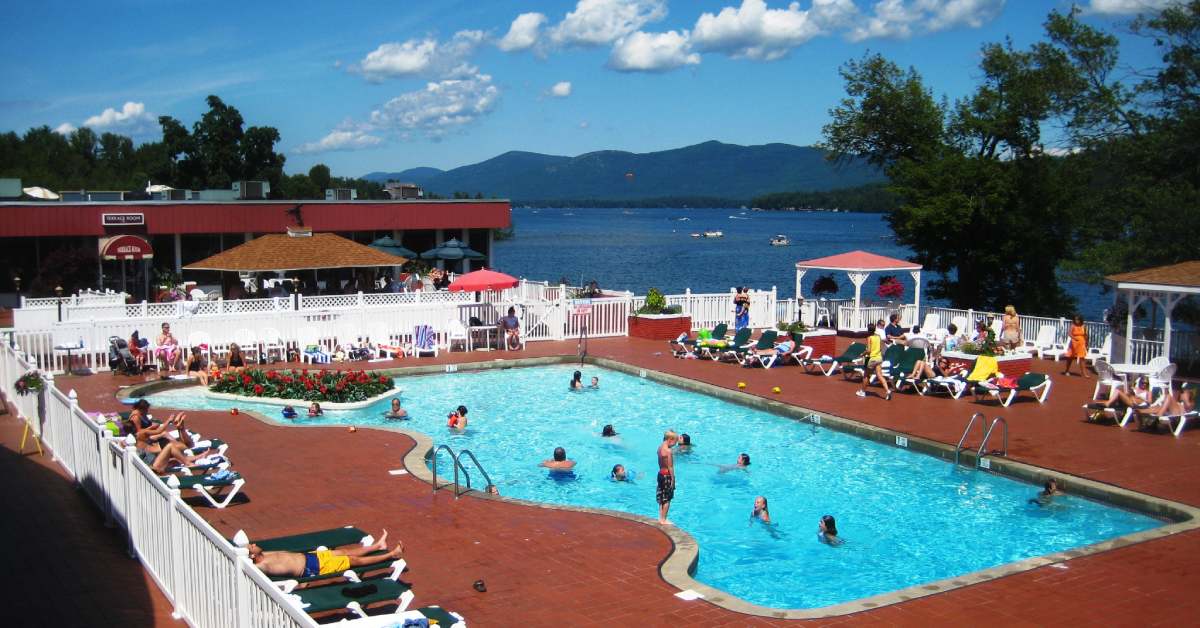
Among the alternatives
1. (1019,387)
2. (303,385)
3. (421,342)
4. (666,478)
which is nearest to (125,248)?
(421,342)

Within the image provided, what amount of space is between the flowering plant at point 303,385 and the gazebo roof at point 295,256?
5.22 meters

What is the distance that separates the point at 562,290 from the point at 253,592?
19.3 metres

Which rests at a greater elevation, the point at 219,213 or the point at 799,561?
the point at 219,213

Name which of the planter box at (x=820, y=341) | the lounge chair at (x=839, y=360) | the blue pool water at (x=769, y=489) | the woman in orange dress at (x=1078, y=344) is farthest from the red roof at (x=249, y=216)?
the woman in orange dress at (x=1078, y=344)

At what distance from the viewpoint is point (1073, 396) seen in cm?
1784

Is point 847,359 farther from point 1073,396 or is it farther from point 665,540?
point 665,540

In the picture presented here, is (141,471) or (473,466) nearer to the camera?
(141,471)

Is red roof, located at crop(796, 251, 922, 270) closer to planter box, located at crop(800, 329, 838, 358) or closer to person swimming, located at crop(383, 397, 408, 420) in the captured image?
planter box, located at crop(800, 329, 838, 358)

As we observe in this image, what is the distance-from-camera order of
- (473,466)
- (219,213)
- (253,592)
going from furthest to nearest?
(219,213) < (473,466) < (253,592)

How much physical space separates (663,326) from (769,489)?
1162 cm

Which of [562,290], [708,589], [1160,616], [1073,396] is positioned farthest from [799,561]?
[562,290]

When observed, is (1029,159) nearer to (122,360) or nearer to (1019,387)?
(1019,387)

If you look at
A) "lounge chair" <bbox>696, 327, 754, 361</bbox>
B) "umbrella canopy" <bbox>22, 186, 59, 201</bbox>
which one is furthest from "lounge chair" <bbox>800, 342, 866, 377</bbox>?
"umbrella canopy" <bbox>22, 186, 59, 201</bbox>

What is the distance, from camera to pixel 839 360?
19984 mm
